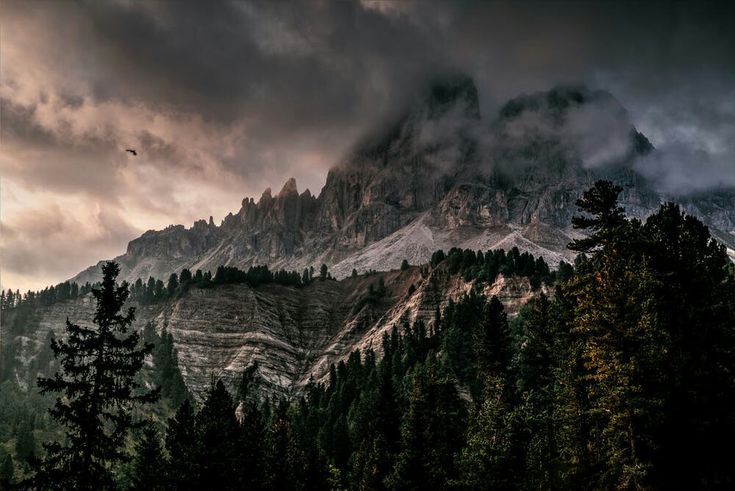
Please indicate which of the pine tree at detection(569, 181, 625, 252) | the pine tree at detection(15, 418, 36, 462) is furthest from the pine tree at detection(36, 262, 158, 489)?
the pine tree at detection(15, 418, 36, 462)

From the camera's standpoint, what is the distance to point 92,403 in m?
25.7

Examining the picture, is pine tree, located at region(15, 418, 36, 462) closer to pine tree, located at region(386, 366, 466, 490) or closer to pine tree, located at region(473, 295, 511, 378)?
pine tree, located at region(386, 366, 466, 490)

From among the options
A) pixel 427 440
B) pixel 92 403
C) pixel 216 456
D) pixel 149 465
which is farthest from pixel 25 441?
pixel 92 403

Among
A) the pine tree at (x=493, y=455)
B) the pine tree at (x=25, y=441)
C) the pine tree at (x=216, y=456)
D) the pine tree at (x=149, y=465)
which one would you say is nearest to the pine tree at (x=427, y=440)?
the pine tree at (x=493, y=455)

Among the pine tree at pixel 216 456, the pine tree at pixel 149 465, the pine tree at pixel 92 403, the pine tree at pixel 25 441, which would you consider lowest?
the pine tree at pixel 25 441

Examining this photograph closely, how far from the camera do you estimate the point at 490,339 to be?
5453cm

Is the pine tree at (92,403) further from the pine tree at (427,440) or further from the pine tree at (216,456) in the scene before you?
the pine tree at (427,440)

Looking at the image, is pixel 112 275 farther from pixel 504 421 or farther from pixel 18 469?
pixel 18 469

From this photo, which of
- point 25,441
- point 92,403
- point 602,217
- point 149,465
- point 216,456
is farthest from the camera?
point 25,441

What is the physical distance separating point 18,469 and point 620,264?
130 m

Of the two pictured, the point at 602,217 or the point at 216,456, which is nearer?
the point at 216,456

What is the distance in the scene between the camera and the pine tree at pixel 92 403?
24516 mm

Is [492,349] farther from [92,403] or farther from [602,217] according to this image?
[92,403]

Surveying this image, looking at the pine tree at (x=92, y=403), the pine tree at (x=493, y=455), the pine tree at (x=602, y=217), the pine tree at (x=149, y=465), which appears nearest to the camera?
the pine tree at (x=92, y=403)
